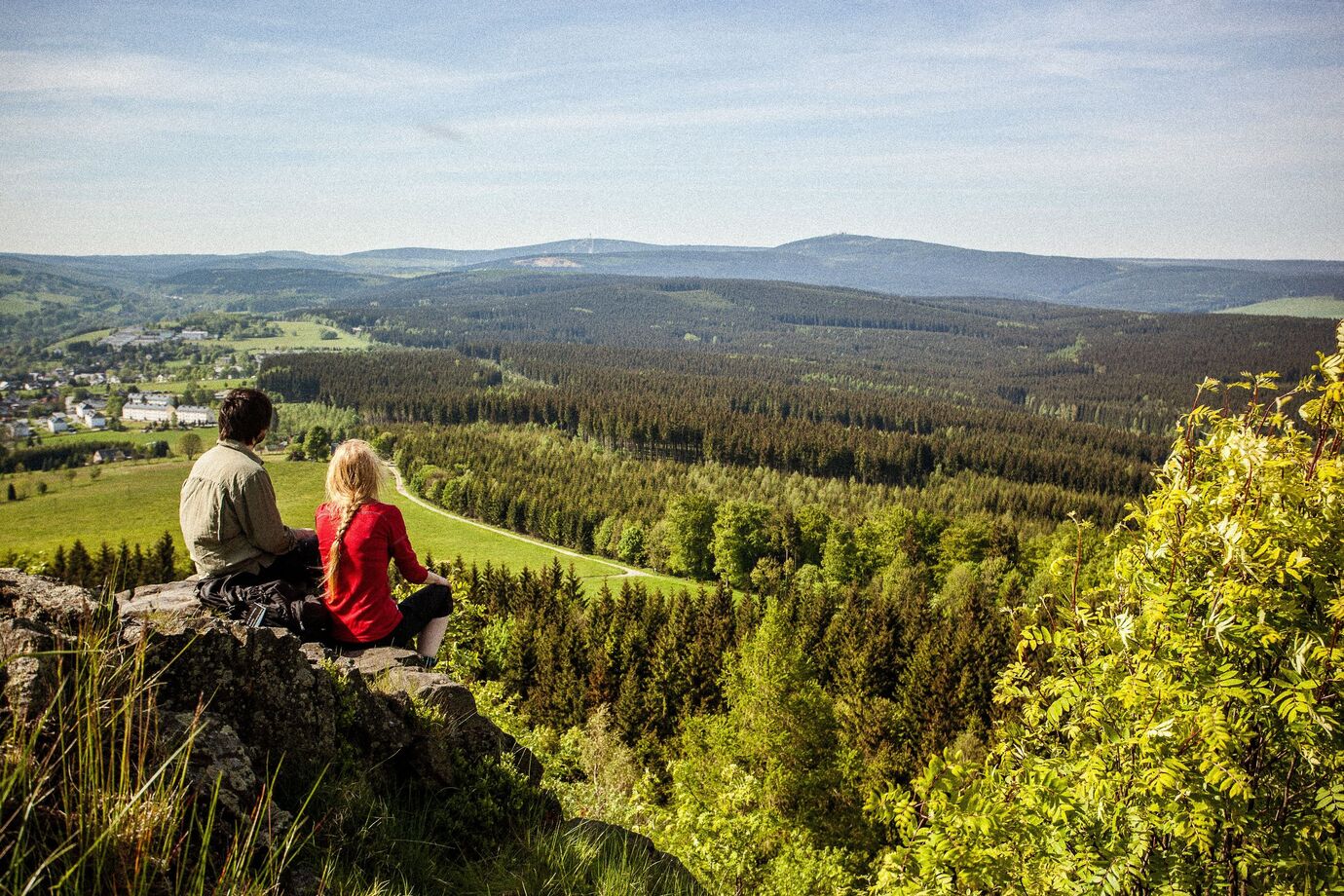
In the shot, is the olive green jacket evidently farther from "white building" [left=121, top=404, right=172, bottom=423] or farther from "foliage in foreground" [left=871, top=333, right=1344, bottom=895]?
"white building" [left=121, top=404, right=172, bottom=423]

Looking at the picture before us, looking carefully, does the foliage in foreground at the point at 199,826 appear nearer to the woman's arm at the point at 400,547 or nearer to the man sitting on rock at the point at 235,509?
the woman's arm at the point at 400,547

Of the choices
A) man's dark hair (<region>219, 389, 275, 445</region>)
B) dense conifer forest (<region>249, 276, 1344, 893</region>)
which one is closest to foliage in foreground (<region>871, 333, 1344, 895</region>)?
dense conifer forest (<region>249, 276, 1344, 893</region>)

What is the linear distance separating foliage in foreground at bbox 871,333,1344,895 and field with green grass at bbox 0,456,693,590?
65837mm

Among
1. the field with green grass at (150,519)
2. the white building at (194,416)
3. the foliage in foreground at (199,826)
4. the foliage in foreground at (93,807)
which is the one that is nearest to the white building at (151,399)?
the white building at (194,416)

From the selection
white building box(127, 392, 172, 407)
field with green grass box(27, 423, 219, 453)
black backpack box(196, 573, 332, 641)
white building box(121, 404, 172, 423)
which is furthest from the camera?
white building box(127, 392, 172, 407)

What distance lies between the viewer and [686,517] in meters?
80.1

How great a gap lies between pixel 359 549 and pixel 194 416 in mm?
171471

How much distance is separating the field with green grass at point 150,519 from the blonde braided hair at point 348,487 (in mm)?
62873

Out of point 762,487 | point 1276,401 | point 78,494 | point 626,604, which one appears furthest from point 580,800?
point 78,494

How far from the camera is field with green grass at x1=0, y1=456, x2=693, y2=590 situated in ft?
252

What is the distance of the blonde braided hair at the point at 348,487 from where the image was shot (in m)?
7.50

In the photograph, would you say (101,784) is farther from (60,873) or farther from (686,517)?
(686,517)

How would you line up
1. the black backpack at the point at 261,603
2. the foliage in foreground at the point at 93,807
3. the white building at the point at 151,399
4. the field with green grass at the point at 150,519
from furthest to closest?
the white building at the point at 151,399, the field with green grass at the point at 150,519, the black backpack at the point at 261,603, the foliage in foreground at the point at 93,807

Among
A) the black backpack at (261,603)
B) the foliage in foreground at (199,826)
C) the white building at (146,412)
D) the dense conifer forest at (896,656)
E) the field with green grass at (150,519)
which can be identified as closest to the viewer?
the foliage in foreground at (199,826)
